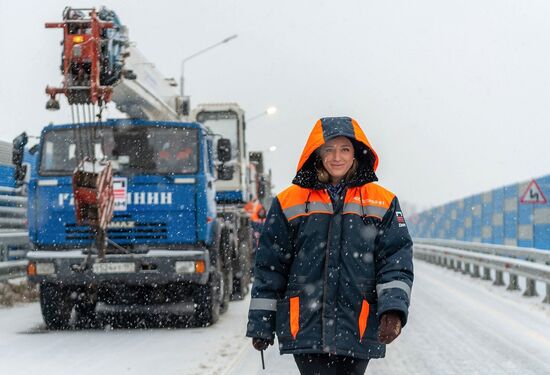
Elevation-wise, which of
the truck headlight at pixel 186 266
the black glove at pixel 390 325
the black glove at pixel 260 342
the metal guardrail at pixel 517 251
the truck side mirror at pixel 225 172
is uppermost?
the truck side mirror at pixel 225 172

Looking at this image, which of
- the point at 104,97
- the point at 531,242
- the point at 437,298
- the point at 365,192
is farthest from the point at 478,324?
the point at 531,242

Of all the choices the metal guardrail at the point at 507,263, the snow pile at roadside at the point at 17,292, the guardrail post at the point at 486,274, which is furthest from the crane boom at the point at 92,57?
the guardrail post at the point at 486,274

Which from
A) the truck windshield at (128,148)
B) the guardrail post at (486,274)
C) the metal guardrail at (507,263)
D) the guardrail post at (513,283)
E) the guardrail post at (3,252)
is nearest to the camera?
the truck windshield at (128,148)

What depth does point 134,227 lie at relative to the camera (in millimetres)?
9844

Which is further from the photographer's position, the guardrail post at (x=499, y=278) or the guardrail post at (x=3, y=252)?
the guardrail post at (x=499, y=278)

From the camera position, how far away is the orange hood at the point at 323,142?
12.5 ft

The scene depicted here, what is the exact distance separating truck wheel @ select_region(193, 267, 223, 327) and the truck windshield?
147cm

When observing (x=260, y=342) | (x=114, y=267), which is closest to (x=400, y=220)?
(x=260, y=342)

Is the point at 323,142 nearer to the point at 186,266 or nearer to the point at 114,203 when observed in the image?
the point at 186,266

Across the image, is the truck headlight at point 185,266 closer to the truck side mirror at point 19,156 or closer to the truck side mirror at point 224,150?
the truck side mirror at point 224,150

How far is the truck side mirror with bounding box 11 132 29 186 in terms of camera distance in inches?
387

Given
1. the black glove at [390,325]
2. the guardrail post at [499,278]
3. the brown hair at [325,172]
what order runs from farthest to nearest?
1. the guardrail post at [499,278]
2. the brown hair at [325,172]
3. the black glove at [390,325]

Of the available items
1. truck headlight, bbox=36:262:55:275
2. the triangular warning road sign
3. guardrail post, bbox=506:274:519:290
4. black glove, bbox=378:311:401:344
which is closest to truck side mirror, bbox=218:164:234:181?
truck headlight, bbox=36:262:55:275

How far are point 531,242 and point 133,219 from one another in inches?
569
